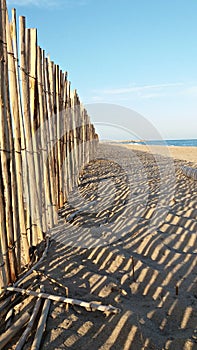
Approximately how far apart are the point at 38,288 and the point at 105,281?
0.50m

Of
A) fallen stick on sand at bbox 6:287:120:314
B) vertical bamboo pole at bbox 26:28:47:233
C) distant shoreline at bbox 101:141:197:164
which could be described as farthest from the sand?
distant shoreline at bbox 101:141:197:164

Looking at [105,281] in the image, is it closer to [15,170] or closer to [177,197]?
[15,170]

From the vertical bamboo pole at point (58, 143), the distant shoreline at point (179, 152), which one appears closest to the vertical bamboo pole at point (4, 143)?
the vertical bamboo pole at point (58, 143)

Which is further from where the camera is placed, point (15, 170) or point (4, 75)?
point (15, 170)

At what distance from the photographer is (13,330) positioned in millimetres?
1647

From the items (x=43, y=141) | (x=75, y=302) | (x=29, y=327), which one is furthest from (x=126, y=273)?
(x=43, y=141)

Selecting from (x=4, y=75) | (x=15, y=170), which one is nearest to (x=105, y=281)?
(x=15, y=170)

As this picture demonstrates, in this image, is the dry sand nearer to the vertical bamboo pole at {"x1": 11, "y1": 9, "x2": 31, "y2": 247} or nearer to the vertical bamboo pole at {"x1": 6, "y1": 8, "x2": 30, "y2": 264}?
the vertical bamboo pole at {"x1": 11, "y1": 9, "x2": 31, "y2": 247}

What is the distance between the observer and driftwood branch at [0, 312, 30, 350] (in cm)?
157

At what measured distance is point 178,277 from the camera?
2.36 metres

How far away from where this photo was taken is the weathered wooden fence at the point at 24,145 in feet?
6.72

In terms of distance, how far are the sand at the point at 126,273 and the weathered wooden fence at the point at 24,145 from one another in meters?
0.29

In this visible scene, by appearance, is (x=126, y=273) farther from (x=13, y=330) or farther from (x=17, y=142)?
(x=17, y=142)

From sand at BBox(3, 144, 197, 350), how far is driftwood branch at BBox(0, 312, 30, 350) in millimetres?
114
